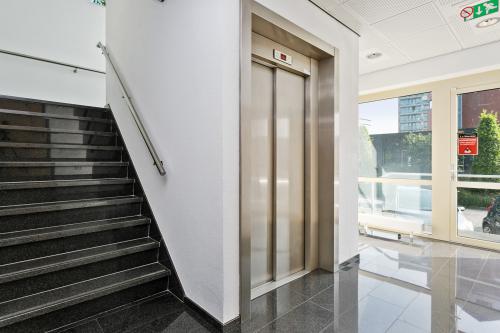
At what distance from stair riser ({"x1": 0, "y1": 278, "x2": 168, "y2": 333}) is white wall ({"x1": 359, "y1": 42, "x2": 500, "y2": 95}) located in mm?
4528

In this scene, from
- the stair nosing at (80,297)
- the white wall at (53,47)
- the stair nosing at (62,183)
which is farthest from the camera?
the white wall at (53,47)

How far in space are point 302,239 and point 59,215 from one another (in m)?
2.37

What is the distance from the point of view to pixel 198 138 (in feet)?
7.04

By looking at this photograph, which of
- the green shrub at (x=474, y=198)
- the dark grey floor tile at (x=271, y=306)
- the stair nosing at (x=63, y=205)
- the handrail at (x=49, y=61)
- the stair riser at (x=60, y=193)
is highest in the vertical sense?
the handrail at (x=49, y=61)

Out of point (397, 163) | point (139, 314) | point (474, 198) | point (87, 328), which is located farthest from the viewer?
point (397, 163)

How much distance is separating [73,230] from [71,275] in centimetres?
36

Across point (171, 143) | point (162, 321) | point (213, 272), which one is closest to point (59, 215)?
point (171, 143)

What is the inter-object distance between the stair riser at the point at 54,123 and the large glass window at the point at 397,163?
177 inches

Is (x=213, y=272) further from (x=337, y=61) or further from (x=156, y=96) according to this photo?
(x=337, y=61)

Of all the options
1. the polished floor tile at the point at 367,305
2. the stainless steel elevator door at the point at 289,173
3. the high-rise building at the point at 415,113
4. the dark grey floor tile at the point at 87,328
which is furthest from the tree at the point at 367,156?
the dark grey floor tile at the point at 87,328

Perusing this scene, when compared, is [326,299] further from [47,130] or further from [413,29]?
[47,130]

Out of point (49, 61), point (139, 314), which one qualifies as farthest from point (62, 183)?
point (49, 61)

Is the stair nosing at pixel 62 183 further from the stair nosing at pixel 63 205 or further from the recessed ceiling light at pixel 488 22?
the recessed ceiling light at pixel 488 22

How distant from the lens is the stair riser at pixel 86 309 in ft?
5.94
